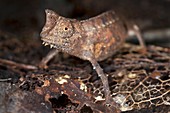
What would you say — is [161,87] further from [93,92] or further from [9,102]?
[9,102]

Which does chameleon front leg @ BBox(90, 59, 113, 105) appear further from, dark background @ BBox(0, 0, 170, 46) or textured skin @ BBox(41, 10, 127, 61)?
dark background @ BBox(0, 0, 170, 46)

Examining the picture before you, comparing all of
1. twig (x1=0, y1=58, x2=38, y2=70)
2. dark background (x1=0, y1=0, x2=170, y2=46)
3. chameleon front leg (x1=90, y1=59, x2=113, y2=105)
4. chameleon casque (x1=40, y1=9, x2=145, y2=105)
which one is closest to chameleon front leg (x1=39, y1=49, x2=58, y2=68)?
chameleon casque (x1=40, y1=9, x2=145, y2=105)

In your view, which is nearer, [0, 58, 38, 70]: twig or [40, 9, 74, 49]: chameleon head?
[40, 9, 74, 49]: chameleon head

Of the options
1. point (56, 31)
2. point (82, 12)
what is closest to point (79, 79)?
point (56, 31)

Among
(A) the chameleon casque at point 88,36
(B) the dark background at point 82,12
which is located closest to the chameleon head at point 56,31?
(A) the chameleon casque at point 88,36

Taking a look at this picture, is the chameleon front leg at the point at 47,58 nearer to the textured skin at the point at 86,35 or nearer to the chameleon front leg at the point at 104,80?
the textured skin at the point at 86,35

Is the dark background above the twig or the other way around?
above

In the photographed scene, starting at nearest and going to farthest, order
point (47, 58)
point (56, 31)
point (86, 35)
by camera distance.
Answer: point (56, 31) < point (86, 35) < point (47, 58)

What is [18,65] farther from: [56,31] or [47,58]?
[56,31]
